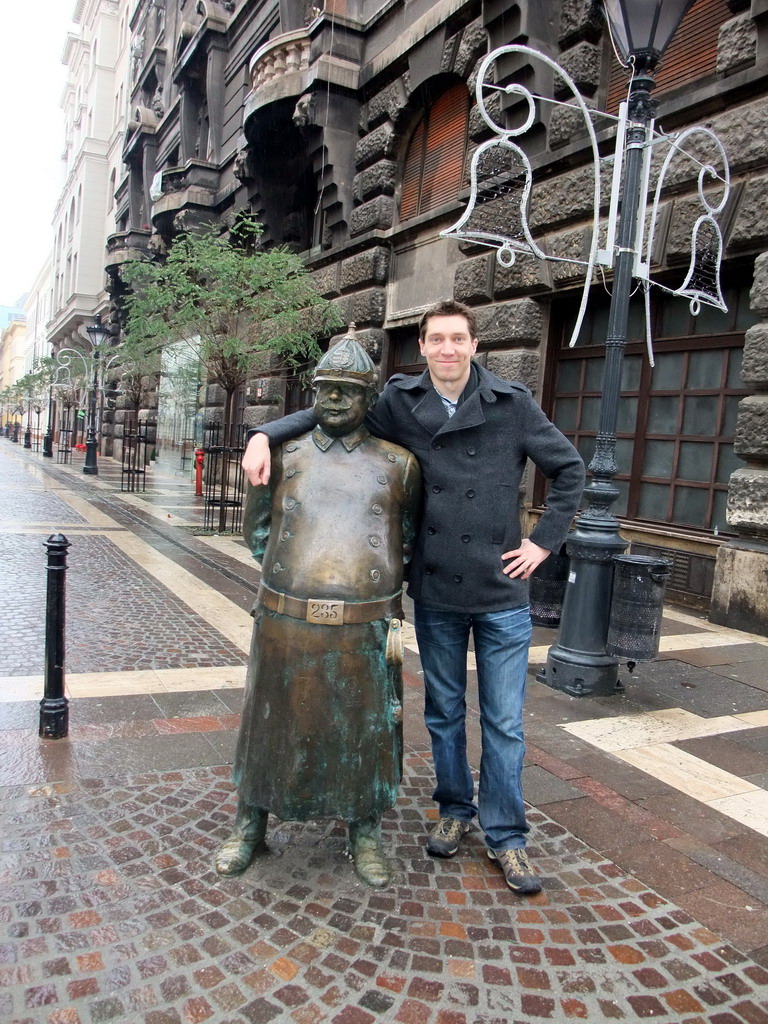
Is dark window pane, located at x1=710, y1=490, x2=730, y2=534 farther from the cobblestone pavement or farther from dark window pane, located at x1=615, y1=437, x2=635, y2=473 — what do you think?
the cobblestone pavement

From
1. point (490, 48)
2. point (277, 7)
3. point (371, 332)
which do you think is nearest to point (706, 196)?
point (490, 48)

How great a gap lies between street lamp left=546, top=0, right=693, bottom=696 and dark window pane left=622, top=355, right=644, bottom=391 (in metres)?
3.34

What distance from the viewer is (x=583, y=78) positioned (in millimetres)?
8734

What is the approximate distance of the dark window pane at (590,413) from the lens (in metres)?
9.04

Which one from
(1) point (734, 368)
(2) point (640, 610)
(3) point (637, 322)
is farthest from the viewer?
(3) point (637, 322)

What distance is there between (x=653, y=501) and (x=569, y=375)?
200cm

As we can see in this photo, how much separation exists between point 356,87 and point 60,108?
226ft

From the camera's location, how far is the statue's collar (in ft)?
8.86

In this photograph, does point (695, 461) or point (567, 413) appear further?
point (567, 413)

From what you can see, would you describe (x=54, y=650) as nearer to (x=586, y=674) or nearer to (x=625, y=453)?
(x=586, y=674)

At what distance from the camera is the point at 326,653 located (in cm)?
255

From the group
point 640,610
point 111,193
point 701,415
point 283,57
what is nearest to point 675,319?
point 701,415

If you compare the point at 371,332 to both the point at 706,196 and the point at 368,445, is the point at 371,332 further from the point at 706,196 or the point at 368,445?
the point at 368,445

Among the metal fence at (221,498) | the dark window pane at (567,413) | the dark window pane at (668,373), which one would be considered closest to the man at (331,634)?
the dark window pane at (668,373)
